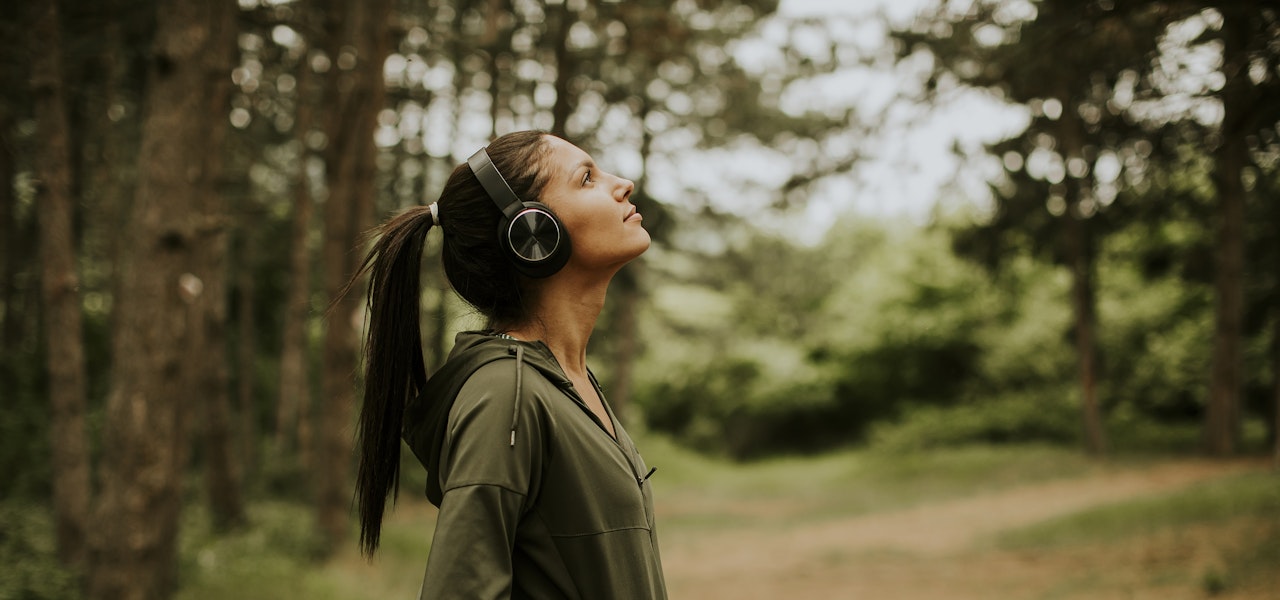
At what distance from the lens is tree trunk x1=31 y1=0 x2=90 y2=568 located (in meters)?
8.66

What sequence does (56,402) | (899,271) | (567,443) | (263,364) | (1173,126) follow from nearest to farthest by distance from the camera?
(567,443)
(56,402)
(1173,126)
(263,364)
(899,271)

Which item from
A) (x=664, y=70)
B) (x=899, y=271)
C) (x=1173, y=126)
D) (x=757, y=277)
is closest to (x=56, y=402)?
(x=1173, y=126)

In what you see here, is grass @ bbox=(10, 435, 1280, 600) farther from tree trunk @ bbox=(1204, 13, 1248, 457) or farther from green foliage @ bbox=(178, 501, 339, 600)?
tree trunk @ bbox=(1204, 13, 1248, 457)

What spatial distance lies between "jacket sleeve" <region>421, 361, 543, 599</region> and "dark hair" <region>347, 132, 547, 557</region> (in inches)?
12.2

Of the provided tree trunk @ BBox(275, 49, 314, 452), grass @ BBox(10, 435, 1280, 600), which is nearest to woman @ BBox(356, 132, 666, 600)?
grass @ BBox(10, 435, 1280, 600)

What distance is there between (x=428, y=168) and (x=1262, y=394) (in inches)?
771

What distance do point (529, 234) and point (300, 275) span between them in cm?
1605

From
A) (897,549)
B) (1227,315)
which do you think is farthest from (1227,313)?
(897,549)

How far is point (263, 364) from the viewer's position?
27375 millimetres

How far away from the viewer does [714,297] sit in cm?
3500

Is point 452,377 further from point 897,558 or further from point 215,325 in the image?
point 215,325

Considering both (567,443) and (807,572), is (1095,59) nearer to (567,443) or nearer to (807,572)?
(807,572)

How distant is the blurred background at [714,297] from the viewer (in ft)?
28.2

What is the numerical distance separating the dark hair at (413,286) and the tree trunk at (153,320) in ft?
17.9
